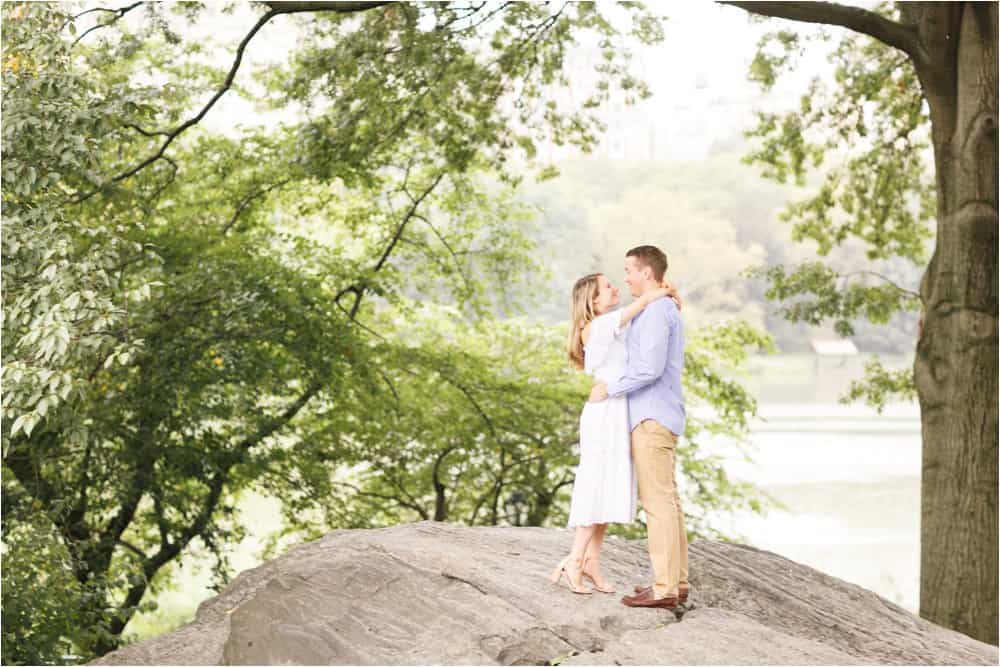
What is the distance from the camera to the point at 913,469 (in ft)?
97.2

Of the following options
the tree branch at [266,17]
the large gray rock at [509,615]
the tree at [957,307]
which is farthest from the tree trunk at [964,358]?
the tree branch at [266,17]

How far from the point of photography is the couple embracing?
16.7 ft

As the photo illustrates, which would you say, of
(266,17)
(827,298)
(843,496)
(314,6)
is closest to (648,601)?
(314,6)

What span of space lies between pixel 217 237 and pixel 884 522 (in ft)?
71.4

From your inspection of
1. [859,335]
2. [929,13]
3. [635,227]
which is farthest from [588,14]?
[635,227]

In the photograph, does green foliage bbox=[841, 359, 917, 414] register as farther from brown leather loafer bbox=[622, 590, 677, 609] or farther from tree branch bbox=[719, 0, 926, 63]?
brown leather loafer bbox=[622, 590, 677, 609]

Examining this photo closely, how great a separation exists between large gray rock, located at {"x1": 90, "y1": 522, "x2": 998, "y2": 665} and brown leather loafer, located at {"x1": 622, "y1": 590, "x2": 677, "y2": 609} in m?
0.05

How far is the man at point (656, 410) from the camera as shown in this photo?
16.6 feet

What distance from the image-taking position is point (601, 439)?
524 centimetres

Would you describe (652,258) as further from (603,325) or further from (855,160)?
(855,160)

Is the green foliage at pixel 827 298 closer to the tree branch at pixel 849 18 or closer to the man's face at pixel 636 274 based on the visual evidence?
the tree branch at pixel 849 18

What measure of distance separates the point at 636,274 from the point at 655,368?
0.47 meters

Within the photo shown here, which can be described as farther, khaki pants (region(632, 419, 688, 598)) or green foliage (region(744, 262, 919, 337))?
green foliage (region(744, 262, 919, 337))

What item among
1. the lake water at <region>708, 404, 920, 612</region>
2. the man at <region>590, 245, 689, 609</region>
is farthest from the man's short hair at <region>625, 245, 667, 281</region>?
the lake water at <region>708, 404, 920, 612</region>
